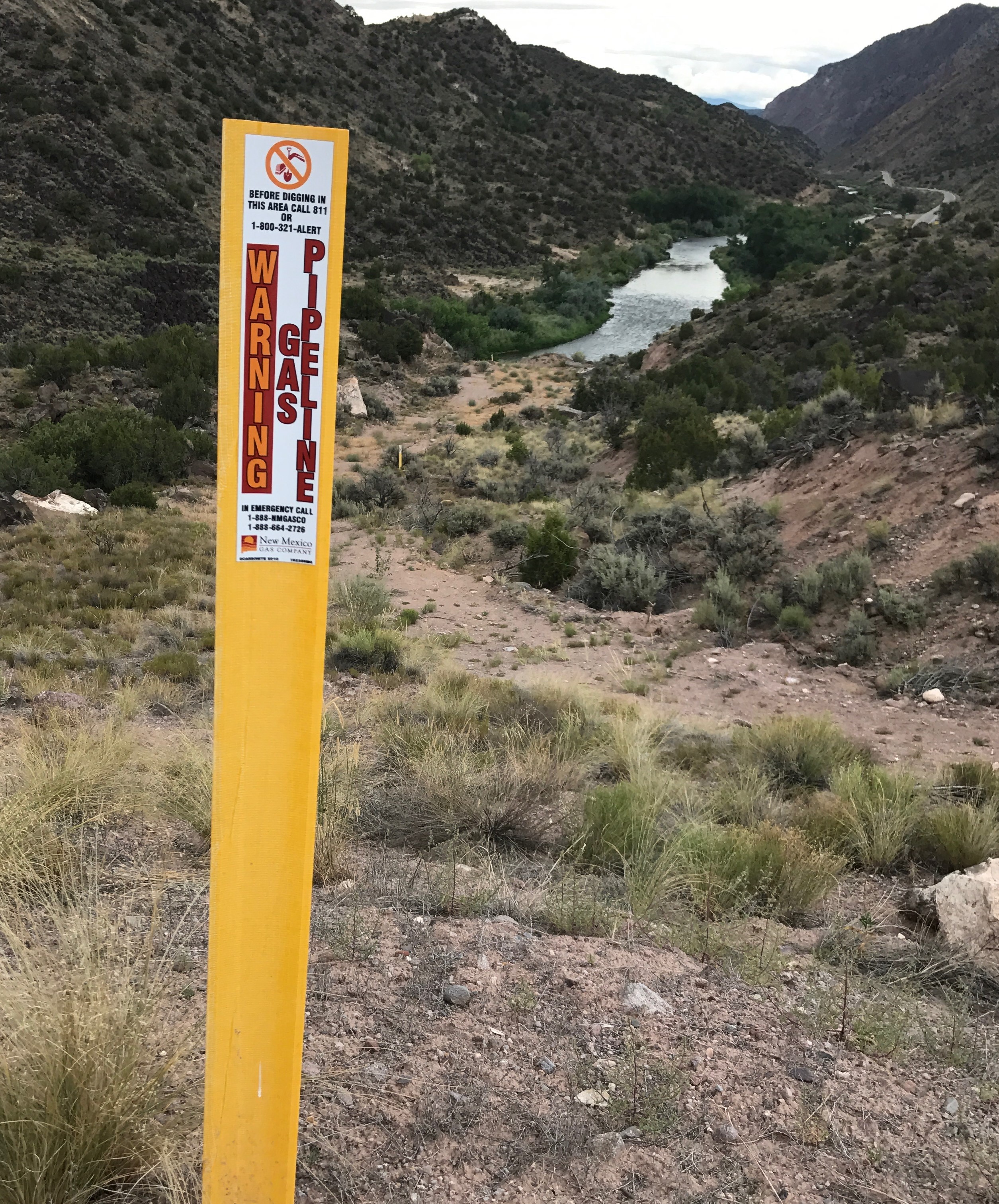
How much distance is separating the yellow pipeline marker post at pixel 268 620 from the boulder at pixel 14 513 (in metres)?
15.3

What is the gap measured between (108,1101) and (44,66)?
47.6m

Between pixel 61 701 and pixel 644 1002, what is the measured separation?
545cm

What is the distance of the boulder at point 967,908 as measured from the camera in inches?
163

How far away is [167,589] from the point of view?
1230cm

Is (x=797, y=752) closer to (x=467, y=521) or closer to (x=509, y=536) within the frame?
(x=509, y=536)

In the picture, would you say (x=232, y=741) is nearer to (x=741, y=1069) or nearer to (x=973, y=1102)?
(x=741, y=1069)

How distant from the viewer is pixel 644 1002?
3277 mm

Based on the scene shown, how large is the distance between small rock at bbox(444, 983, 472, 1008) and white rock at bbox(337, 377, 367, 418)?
84.1 ft

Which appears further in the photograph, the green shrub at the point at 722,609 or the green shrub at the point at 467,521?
the green shrub at the point at 467,521

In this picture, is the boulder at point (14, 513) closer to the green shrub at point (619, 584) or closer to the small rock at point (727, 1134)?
the green shrub at point (619, 584)

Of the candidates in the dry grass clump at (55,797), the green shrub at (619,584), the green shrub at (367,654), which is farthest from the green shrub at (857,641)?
the dry grass clump at (55,797)

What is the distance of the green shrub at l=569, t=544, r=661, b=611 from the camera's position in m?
13.8

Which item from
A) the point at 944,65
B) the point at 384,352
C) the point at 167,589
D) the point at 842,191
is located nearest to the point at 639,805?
the point at 167,589

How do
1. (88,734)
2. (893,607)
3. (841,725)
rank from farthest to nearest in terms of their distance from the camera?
(893,607)
(841,725)
(88,734)
